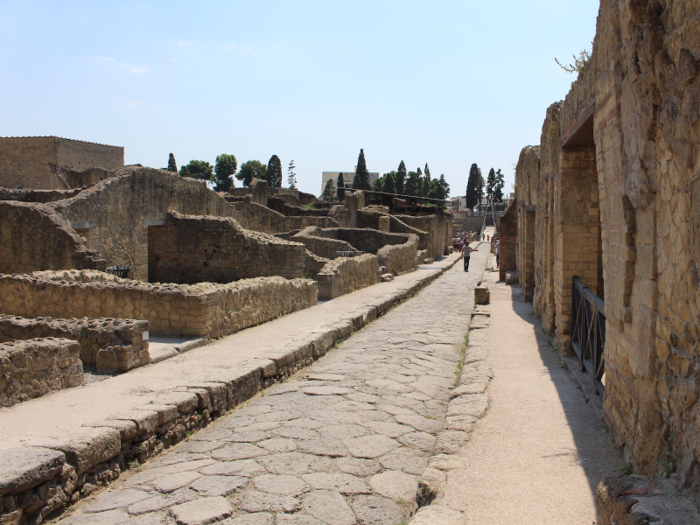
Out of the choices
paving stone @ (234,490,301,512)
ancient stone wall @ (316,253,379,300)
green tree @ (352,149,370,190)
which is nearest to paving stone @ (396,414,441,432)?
paving stone @ (234,490,301,512)

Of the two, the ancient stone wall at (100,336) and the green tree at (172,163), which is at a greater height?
the green tree at (172,163)

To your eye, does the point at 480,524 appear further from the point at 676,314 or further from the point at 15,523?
the point at 15,523

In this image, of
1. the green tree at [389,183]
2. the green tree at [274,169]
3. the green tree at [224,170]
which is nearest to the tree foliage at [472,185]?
the green tree at [389,183]

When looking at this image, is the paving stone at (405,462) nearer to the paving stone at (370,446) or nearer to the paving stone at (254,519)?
the paving stone at (370,446)

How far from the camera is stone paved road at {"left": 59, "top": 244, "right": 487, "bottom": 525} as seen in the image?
343cm

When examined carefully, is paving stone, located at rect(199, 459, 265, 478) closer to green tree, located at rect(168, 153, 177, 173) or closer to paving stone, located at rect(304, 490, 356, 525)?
paving stone, located at rect(304, 490, 356, 525)

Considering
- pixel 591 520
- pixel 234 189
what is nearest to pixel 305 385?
pixel 591 520

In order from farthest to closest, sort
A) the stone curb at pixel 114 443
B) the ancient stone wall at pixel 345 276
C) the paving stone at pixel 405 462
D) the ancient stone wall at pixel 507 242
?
the ancient stone wall at pixel 507 242, the ancient stone wall at pixel 345 276, the paving stone at pixel 405 462, the stone curb at pixel 114 443

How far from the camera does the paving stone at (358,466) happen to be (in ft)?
13.1

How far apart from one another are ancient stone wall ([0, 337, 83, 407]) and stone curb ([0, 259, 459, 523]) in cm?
107

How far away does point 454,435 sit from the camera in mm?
4195

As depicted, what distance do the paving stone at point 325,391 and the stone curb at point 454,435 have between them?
1258 millimetres

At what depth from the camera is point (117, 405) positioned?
15.4 feet

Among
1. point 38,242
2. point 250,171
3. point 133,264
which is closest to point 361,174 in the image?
point 250,171
